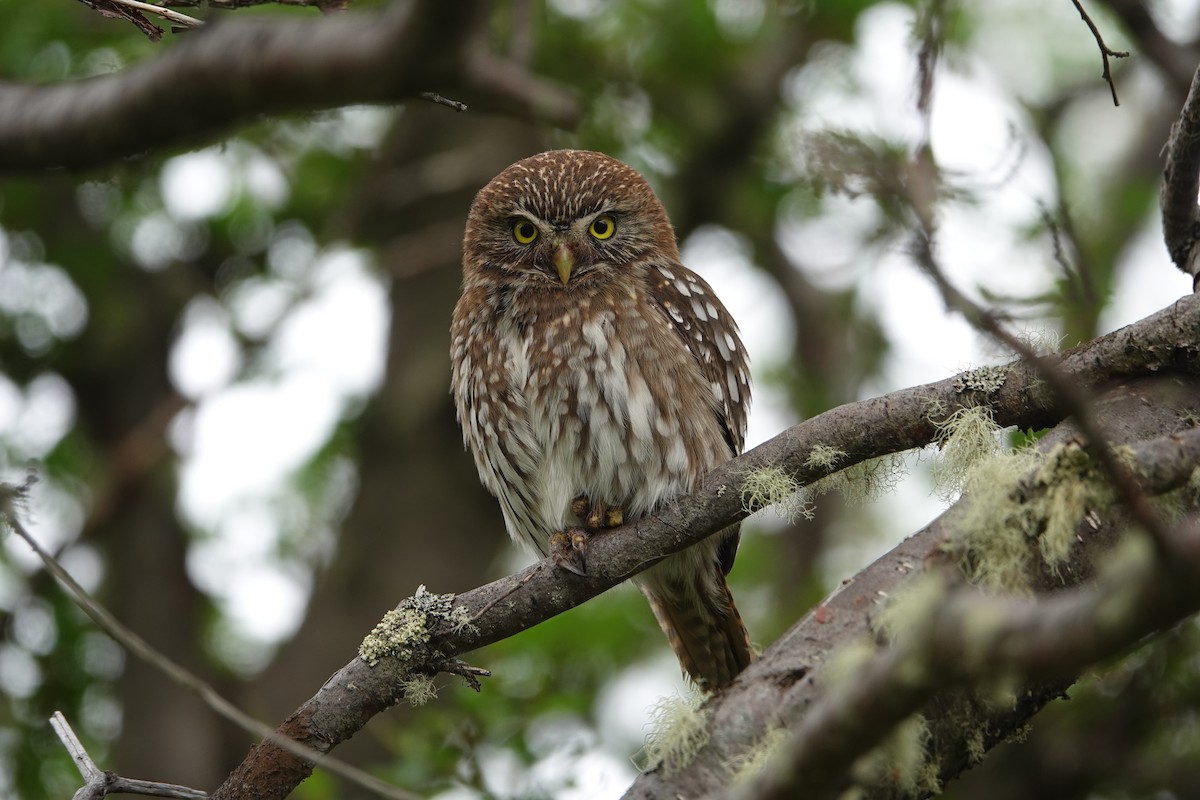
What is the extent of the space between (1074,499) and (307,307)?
4826 millimetres

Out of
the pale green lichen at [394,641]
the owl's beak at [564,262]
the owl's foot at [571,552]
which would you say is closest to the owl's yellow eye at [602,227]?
the owl's beak at [564,262]

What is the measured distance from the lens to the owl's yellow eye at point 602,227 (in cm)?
477

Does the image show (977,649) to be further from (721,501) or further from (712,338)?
(712,338)

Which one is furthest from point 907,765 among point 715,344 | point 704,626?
point 715,344

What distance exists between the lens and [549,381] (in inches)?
165

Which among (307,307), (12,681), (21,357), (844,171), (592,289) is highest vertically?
(21,357)

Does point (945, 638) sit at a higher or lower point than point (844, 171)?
lower

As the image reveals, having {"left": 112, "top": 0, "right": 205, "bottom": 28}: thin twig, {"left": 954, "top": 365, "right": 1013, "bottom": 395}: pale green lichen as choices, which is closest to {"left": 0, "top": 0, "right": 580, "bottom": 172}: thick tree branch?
{"left": 112, "top": 0, "right": 205, "bottom": 28}: thin twig

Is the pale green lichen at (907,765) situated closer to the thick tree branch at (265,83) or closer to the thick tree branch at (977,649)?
the thick tree branch at (977,649)

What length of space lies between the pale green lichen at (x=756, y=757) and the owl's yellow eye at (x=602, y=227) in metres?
2.65

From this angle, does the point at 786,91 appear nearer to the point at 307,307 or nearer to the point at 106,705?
the point at 307,307

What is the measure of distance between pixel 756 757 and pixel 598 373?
6.29 feet

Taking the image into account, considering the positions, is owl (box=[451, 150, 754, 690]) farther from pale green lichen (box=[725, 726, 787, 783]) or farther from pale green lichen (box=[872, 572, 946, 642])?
pale green lichen (box=[872, 572, 946, 642])

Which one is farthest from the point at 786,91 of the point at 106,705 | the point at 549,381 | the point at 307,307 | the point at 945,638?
the point at 945,638
